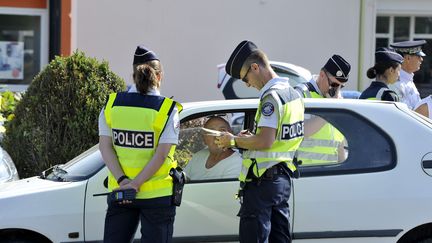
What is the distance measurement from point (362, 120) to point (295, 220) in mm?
835

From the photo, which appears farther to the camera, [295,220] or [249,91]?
[249,91]

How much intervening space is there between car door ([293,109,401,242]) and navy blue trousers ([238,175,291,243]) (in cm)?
39

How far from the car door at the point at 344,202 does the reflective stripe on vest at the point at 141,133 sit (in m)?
1.01

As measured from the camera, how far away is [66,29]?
1200 centimetres

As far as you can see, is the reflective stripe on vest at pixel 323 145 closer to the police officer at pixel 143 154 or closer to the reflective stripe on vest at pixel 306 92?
the reflective stripe on vest at pixel 306 92

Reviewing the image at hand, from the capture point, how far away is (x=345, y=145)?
4.54 meters

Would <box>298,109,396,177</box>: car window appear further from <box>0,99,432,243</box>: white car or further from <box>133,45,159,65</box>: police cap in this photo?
<box>133,45,159,65</box>: police cap

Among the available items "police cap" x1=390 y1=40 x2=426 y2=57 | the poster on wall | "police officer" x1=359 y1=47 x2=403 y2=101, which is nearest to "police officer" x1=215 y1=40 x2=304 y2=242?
"police officer" x1=359 y1=47 x2=403 y2=101

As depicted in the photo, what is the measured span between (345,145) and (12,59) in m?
9.56

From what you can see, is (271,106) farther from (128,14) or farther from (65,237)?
(128,14)

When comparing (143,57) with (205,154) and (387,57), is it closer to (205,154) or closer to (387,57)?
(205,154)

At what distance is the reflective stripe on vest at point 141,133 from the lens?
12.4 feet

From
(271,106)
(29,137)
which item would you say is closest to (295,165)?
(271,106)

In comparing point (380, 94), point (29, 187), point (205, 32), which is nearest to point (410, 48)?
point (380, 94)
